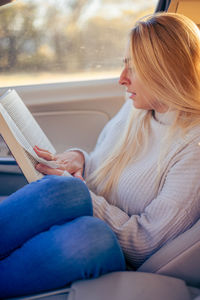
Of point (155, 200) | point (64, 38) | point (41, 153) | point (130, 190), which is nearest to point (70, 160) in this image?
point (41, 153)

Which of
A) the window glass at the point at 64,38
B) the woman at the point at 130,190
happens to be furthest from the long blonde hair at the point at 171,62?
the window glass at the point at 64,38

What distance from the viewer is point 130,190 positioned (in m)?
1.17

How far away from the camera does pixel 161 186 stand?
1.10m

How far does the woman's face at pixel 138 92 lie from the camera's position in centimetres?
121

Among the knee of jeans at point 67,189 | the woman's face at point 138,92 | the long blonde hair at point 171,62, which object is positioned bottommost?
the knee of jeans at point 67,189

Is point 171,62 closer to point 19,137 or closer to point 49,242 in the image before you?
point 19,137

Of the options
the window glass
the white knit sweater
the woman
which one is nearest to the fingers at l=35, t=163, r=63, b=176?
the woman

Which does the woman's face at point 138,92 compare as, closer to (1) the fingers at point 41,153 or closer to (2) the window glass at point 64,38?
(1) the fingers at point 41,153

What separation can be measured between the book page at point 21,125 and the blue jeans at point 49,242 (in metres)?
0.21

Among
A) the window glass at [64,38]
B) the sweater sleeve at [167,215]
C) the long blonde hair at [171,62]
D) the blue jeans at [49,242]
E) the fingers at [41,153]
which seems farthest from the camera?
the window glass at [64,38]

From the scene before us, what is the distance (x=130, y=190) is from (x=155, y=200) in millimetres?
140

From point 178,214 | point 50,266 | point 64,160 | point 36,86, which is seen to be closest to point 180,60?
point 178,214

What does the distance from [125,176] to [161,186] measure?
156 millimetres

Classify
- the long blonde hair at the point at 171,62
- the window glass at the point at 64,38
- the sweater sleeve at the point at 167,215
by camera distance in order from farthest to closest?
1. the window glass at the point at 64,38
2. the long blonde hair at the point at 171,62
3. the sweater sleeve at the point at 167,215
